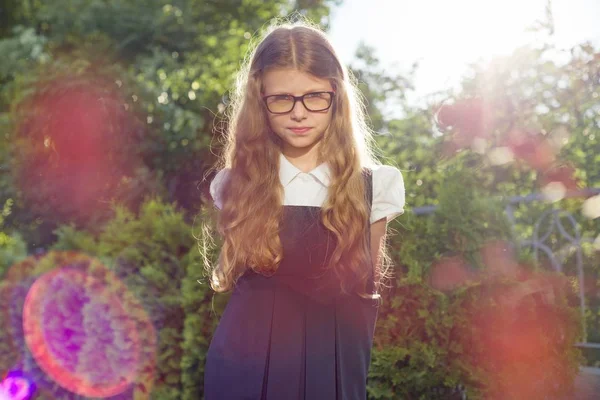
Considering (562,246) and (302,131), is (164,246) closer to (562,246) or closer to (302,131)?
(302,131)

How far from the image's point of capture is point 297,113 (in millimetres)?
1980

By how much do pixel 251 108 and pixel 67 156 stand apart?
539 centimetres

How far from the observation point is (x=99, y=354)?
3.52m

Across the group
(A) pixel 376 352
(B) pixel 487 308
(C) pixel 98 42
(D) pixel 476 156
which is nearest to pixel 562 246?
(D) pixel 476 156

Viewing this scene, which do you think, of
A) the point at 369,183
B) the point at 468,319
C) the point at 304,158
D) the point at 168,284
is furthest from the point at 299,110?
the point at 168,284

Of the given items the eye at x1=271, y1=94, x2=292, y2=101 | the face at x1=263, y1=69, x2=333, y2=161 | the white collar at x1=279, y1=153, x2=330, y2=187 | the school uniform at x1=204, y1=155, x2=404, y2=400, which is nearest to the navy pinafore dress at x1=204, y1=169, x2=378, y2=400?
the school uniform at x1=204, y1=155, x2=404, y2=400

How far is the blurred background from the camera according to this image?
121 inches

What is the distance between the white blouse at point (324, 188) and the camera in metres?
2.03

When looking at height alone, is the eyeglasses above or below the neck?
above

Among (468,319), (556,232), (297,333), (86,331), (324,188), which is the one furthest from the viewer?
(556,232)

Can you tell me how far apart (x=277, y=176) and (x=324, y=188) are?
15 centimetres

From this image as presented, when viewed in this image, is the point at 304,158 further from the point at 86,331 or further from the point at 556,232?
the point at 556,232

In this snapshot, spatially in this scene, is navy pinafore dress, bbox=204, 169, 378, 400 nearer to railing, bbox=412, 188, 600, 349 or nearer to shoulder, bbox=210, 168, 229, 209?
shoulder, bbox=210, 168, 229, 209

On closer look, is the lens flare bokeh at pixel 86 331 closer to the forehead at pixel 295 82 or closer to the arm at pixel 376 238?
the arm at pixel 376 238
